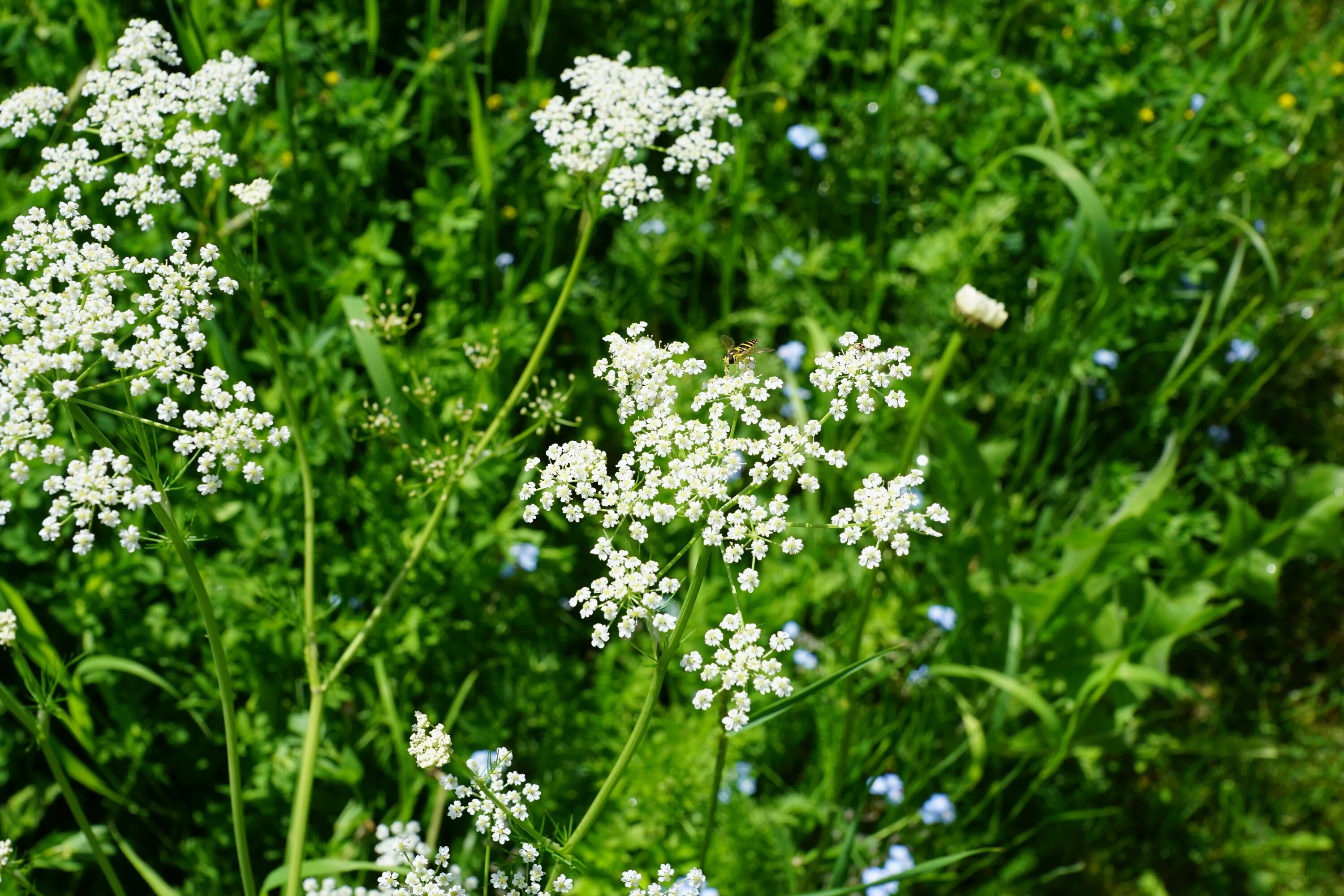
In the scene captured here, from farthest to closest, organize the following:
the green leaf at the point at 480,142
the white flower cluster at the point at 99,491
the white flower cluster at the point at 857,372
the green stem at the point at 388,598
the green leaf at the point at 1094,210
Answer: the green leaf at the point at 480,142, the green leaf at the point at 1094,210, the green stem at the point at 388,598, the white flower cluster at the point at 857,372, the white flower cluster at the point at 99,491

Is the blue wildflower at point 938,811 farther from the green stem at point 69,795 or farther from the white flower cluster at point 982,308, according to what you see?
the green stem at point 69,795

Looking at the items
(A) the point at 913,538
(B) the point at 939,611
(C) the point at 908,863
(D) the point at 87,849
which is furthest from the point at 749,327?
(D) the point at 87,849

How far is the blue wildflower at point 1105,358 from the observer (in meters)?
4.32

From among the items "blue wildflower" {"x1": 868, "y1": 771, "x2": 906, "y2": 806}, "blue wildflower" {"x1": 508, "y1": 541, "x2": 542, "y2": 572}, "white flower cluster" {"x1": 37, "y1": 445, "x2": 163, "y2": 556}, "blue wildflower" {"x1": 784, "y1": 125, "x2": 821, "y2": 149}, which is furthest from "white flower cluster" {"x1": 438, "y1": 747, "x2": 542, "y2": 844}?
"blue wildflower" {"x1": 784, "y1": 125, "x2": 821, "y2": 149}

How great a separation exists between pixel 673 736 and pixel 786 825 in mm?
511

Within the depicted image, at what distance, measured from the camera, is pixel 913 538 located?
4141 millimetres

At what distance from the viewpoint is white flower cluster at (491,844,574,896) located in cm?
192

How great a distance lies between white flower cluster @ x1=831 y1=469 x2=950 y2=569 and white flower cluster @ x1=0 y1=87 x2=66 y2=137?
76.6 inches

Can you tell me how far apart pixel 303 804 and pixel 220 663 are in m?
0.46

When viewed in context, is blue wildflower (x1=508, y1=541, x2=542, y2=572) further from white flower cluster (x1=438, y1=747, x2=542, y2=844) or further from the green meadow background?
white flower cluster (x1=438, y1=747, x2=542, y2=844)

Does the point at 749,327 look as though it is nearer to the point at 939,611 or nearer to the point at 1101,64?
the point at 939,611

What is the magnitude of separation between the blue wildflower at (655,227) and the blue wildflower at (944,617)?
189 cm

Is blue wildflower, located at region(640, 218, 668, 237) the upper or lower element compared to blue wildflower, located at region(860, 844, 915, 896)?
upper

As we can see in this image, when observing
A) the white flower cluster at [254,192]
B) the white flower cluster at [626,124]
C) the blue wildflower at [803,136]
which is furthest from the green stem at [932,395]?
the blue wildflower at [803,136]
